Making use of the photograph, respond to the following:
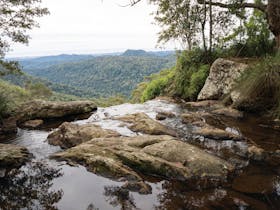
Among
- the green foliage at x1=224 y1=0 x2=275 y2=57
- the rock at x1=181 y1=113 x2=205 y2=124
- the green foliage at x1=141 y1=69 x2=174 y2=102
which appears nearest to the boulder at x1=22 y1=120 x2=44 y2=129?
the rock at x1=181 y1=113 x2=205 y2=124

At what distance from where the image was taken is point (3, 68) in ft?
34.0

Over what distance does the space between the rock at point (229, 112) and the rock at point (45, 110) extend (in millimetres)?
5640

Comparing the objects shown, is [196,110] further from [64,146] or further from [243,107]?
[64,146]

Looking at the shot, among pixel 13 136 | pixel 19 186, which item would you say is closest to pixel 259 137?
pixel 19 186

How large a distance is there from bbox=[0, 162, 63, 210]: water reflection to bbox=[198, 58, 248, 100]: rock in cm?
831

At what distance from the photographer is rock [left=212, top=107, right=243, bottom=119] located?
345 inches

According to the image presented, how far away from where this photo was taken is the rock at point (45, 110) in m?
9.61

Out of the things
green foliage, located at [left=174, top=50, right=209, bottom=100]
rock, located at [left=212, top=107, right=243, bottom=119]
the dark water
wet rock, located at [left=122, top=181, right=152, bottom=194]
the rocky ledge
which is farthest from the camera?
green foliage, located at [left=174, top=50, right=209, bottom=100]

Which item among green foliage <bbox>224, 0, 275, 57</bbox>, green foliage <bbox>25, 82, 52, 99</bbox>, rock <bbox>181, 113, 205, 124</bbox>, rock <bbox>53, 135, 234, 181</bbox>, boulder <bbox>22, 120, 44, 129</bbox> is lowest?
green foliage <bbox>25, 82, 52, 99</bbox>

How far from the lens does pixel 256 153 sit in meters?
5.38

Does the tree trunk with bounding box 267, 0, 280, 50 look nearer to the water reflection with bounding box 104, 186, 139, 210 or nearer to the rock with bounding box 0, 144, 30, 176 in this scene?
the water reflection with bounding box 104, 186, 139, 210

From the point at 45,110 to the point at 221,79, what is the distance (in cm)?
758

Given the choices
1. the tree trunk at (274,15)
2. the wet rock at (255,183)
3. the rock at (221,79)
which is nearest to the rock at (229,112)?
the rock at (221,79)

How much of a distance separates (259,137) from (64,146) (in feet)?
16.3
